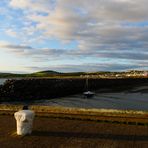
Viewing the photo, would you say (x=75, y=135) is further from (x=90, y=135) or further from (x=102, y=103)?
(x=102, y=103)

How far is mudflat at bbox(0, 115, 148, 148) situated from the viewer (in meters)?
18.3

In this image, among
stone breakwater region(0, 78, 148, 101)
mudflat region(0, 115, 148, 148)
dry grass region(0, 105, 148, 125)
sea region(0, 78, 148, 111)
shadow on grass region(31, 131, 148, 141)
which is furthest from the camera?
stone breakwater region(0, 78, 148, 101)

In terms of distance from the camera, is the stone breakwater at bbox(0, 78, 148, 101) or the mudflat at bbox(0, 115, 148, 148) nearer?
the mudflat at bbox(0, 115, 148, 148)

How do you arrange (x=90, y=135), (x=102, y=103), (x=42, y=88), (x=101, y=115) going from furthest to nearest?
(x=42, y=88) → (x=102, y=103) → (x=101, y=115) → (x=90, y=135)

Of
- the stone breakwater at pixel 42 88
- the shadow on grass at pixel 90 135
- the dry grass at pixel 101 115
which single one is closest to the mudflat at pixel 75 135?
the shadow on grass at pixel 90 135

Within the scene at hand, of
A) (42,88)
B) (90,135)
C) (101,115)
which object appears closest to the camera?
(90,135)

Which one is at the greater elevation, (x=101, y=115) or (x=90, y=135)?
(x=101, y=115)

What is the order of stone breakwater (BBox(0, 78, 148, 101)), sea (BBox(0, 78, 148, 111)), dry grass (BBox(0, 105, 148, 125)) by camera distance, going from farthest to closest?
1. stone breakwater (BBox(0, 78, 148, 101))
2. sea (BBox(0, 78, 148, 111))
3. dry grass (BBox(0, 105, 148, 125))

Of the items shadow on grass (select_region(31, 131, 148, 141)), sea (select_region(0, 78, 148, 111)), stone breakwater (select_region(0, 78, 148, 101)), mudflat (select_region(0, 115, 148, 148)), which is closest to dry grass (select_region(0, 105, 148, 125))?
mudflat (select_region(0, 115, 148, 148))

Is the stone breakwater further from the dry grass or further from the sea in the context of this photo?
the dry grass

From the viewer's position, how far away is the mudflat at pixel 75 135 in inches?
722

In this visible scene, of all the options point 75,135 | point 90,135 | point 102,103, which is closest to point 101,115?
point 90,135

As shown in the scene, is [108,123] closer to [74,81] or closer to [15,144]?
[15,144]

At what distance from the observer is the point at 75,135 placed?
20266 mm
